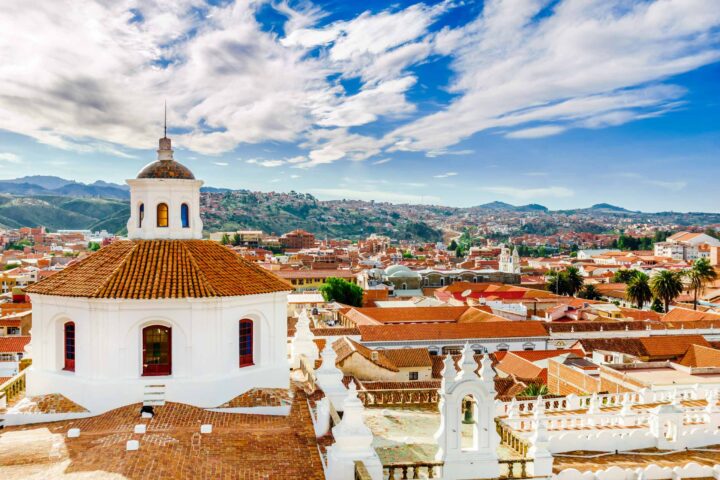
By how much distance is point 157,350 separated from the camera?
46.0 ft

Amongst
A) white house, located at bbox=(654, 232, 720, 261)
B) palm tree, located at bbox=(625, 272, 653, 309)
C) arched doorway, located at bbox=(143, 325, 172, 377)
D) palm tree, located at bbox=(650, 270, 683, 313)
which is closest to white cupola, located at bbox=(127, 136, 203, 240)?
arched doorway, located at bbox=(143, 325, 172, 377)

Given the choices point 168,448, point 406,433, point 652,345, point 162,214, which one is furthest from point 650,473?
point 652,345

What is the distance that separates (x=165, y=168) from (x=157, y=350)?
517 centimetres

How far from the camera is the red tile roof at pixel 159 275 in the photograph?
13656 millimetres

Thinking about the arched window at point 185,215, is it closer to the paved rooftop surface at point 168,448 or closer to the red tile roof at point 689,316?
the paved rooftop surface at point 168,448

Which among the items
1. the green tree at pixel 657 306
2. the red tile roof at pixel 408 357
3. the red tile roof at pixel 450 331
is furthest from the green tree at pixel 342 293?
the green tree at pixel 657 306

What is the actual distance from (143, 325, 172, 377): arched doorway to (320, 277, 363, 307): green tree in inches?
2213


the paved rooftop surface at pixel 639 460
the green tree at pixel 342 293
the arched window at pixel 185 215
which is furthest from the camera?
the green tree at pixel 342 293

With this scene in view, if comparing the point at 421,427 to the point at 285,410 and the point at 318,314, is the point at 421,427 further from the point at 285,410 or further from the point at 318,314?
the point at 318,314

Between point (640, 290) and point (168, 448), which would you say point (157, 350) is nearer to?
point (168, 448)

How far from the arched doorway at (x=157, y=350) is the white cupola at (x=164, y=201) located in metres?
2.95

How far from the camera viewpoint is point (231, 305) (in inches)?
566

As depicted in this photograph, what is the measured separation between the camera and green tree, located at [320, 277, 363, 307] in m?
71.2

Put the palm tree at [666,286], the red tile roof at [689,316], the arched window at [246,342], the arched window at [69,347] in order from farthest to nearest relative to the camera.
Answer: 1. the palm tree at [666,286]
2. the red tile roof at [689,316]
3. the arched window at [246,342]
4. the arched window at [69,347]
